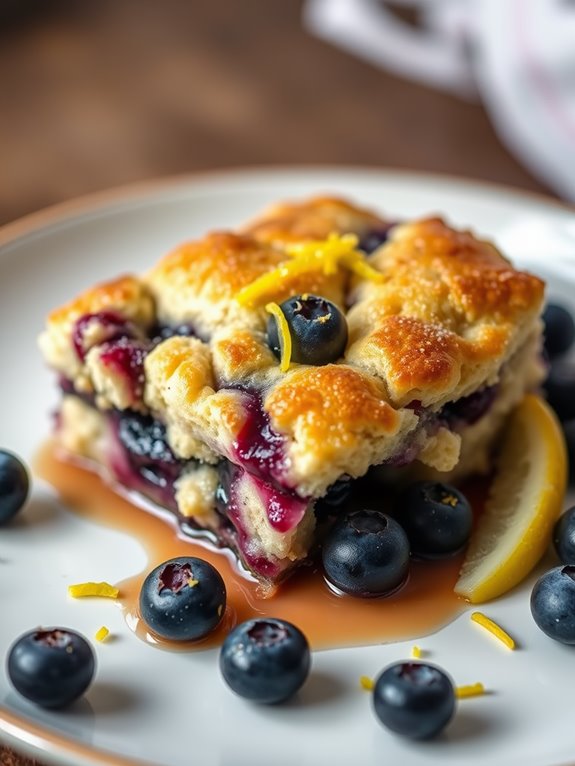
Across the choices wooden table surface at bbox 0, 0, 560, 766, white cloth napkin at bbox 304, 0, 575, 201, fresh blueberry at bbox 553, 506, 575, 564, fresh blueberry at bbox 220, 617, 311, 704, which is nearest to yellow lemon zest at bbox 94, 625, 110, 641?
fresh blueberry at bbox 220, 617, 311, 704

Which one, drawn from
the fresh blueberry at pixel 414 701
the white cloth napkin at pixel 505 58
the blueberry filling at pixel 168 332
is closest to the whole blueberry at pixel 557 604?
the fresh blueberry at pixel 414 701

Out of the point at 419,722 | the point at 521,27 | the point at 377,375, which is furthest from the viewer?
the point at 521,27

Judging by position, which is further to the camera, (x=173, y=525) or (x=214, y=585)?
(x=173, y=525)

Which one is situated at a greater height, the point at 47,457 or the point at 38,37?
the point at 38,37

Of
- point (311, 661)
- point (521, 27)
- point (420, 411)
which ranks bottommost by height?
point (311, 661)

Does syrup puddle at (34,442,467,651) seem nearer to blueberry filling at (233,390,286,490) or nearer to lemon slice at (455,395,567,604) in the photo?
lemon slice at (455,395,567,604)

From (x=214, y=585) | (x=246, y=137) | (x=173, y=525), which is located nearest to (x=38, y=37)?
(x=246, y=137)

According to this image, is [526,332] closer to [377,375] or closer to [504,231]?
[377,375]

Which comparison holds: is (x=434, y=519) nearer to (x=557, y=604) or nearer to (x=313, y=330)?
(x=557, y=604)
